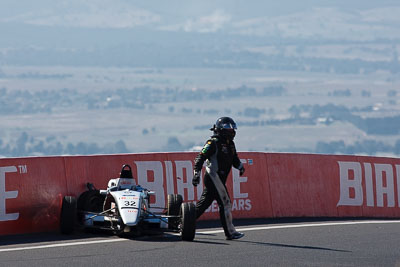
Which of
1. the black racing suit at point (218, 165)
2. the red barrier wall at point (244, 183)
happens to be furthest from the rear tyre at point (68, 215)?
the black racing suit at point (218, 165)

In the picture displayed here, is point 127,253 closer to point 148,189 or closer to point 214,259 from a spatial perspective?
point 214,259

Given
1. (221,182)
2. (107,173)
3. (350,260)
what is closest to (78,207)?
(107,173)

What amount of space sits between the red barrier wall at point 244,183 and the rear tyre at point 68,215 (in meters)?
0.75

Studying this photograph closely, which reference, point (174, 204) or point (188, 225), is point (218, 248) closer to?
point (188, 225)

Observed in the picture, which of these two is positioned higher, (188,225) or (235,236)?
(188,225)

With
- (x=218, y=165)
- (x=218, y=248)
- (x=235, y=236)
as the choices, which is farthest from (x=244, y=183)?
(x=218, y=248)

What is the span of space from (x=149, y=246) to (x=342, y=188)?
20.0 ft

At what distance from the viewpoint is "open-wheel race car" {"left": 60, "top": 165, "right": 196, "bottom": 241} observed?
1550 centimetres

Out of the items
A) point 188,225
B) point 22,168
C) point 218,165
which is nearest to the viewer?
point 188,225

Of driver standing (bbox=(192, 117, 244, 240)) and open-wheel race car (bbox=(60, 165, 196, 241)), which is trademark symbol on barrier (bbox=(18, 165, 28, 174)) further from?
driver standing (bbox=(192, 117, 244, 240))

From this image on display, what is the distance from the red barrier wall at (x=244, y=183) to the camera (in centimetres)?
1659

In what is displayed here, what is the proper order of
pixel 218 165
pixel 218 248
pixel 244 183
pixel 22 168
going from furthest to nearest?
pixel 244 183 → pixel 22 168 → pixel 218 165 → pixel 218 248

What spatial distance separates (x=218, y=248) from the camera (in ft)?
48.3

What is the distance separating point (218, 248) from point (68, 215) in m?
2.43
